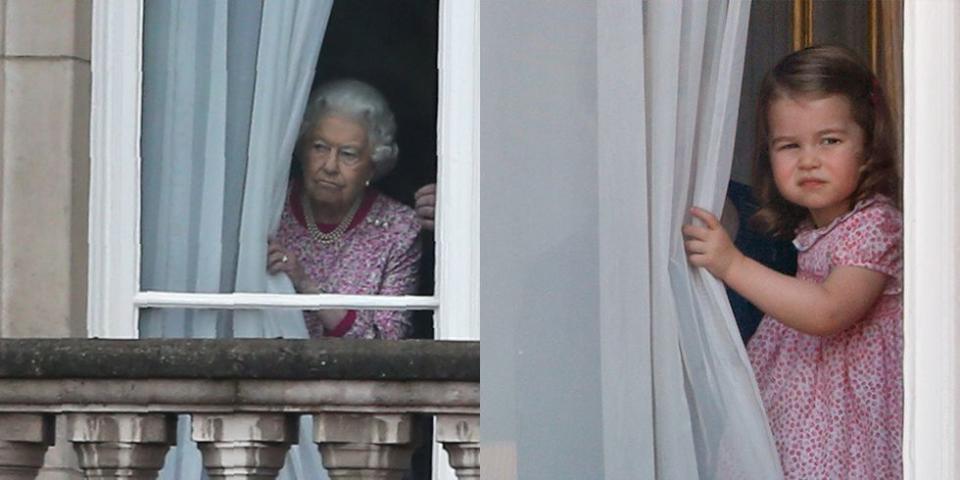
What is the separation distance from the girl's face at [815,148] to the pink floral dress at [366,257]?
1.81m

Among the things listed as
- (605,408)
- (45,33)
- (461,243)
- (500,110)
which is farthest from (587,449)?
(45,33)

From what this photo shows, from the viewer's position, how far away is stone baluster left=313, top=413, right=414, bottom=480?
696 cm

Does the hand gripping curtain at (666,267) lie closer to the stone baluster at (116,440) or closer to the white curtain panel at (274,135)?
the stone baluster at (116,440)

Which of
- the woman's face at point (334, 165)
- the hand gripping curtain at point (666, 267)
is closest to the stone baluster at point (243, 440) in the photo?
the woman's face at point (334, 165)

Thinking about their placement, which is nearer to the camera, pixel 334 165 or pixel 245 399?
pixel 245 399

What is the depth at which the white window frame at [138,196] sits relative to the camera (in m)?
7.78

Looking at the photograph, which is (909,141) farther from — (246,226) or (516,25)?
(246,226)

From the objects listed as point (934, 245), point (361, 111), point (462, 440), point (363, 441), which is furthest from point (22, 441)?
point (934, 245)

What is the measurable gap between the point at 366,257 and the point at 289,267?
0.61 feet

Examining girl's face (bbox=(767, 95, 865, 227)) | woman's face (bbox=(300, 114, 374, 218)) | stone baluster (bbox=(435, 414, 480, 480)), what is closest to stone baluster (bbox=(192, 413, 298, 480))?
stone baluster (bbox=(435, 414, 480, 480))

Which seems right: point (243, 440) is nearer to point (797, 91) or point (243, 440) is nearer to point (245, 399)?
point (245, 399)

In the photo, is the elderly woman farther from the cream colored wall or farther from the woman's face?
the cream colored wall

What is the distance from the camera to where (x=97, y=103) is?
7.84 meters

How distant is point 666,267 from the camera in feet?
19.9
